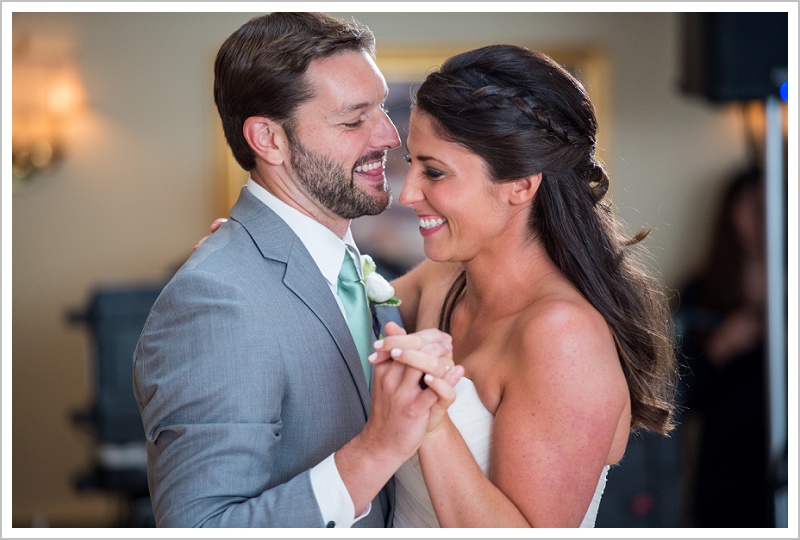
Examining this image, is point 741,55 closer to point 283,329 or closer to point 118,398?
point 283,329

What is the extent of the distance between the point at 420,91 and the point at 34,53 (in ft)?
13.4

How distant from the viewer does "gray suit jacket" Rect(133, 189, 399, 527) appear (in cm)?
160

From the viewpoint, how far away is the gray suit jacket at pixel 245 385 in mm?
1599

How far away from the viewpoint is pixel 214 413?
1609 mm

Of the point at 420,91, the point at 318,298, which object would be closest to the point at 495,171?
Result: the point at 420,91

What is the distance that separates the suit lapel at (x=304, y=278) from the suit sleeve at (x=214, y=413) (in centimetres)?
15

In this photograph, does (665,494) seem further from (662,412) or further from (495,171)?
(495,171)

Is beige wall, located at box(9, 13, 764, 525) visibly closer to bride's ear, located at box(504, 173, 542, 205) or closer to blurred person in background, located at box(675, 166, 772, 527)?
blurred person in background, located at box(675, 166, 772, 527)

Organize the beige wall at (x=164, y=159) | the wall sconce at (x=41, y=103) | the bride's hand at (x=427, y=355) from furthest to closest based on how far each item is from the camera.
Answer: the beige wall at (x=164, y=159) → the wall sconce at (x=41, y=103) → the bride's hand at (x=427, y=355)

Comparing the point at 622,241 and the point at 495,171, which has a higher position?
the point at 495,171

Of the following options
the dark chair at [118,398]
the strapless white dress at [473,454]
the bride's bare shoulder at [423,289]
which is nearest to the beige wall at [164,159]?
the dark chair at [118,398]

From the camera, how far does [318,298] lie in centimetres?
184

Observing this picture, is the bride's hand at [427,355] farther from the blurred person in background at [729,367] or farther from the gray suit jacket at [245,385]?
the blurred person in background at [729,367]

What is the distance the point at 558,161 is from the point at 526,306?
304mm
